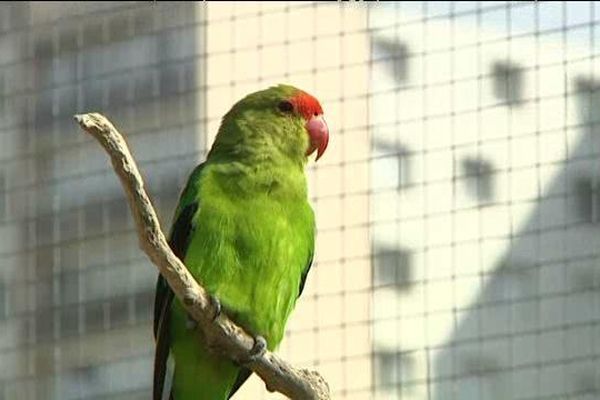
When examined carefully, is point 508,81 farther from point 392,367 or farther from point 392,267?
point 392,367

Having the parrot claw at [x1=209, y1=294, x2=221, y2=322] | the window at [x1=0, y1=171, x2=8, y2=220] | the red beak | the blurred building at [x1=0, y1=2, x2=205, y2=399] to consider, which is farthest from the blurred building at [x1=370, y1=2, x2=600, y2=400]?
the parrot claw at [x1=209, y1=294, x2=221, y2=322]

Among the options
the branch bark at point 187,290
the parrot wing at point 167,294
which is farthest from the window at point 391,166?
the branch bark at point 187,290

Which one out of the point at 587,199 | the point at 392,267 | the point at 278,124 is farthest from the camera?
the point at 392,267

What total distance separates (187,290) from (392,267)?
192 cm

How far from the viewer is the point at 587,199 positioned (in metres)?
3.11

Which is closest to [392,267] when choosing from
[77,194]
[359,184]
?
[359,184]

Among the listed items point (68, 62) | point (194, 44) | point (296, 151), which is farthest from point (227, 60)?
point (296, 151)

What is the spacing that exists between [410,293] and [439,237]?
144mm

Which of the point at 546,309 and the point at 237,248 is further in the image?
the point at 546,309

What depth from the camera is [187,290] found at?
1.50 metres

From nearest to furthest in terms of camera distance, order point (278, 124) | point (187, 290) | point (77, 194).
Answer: point (187, 290), point (278, 124), point (77, 194)

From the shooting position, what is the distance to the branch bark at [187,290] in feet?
4.55

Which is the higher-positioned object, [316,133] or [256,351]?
[316,133]

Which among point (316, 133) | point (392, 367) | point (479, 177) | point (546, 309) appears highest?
point (316, 133)
